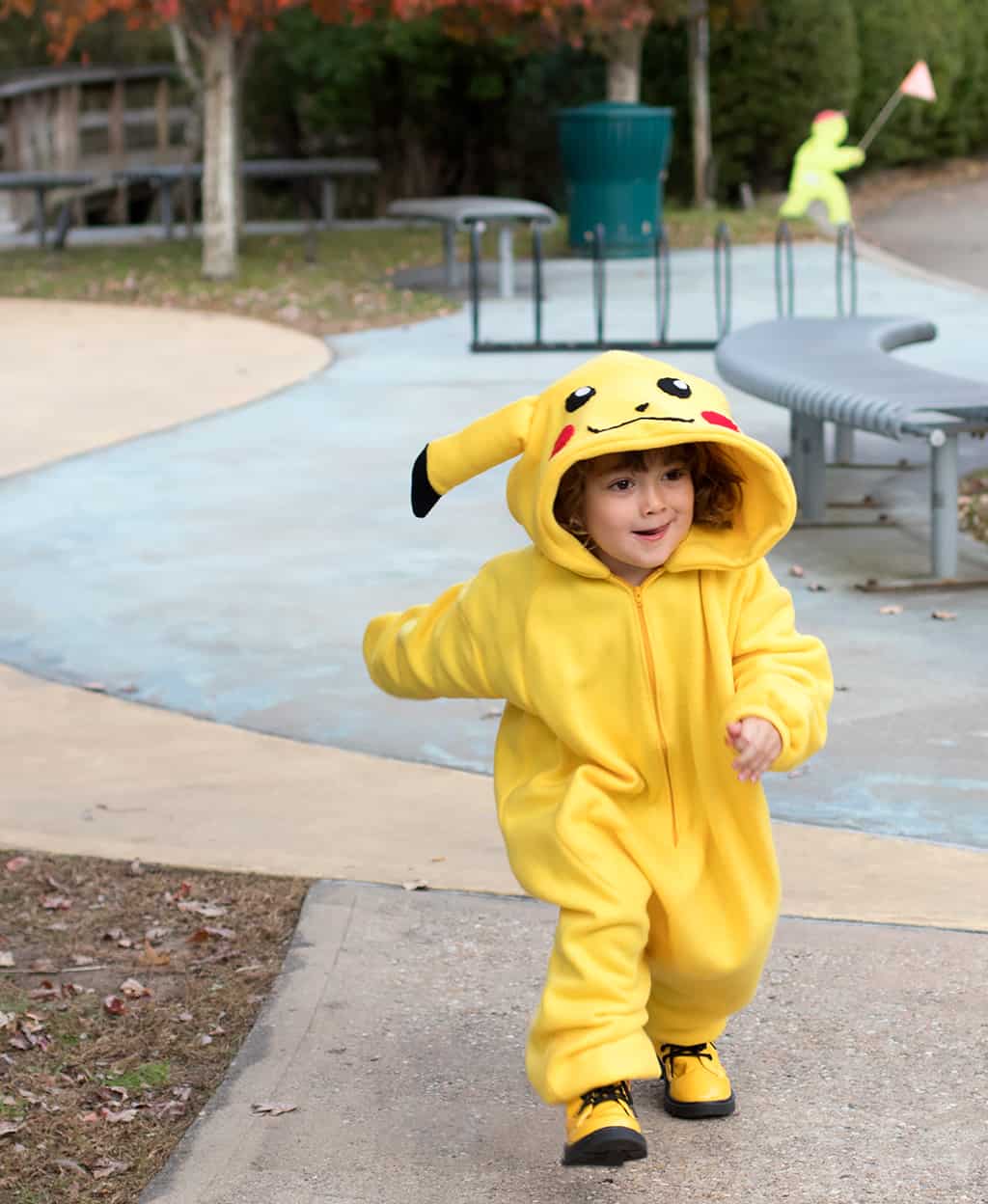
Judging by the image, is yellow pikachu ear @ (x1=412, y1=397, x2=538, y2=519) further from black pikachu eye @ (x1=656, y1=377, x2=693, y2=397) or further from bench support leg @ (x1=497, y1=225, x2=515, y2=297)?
bench support leg @ (x1=497, y1=225, x2=515, y2=297)

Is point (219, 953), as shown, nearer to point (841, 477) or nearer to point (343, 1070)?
point (343, 1070)

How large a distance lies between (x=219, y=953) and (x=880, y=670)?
2.72m

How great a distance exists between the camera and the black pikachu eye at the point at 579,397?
3139 mm

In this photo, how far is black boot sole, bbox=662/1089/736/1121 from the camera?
339cm

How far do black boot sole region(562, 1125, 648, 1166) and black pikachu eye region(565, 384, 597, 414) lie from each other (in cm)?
107

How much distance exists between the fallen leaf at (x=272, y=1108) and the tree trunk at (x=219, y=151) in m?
15.0

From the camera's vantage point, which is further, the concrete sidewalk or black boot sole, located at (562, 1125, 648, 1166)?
the concrete sidewalk

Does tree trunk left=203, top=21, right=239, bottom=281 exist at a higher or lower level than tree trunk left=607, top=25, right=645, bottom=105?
lower

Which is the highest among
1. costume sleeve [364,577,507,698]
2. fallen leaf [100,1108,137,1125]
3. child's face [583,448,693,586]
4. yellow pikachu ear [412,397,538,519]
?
yellow pikachu ear [412,397,538,519]

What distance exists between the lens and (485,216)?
16.4 metres

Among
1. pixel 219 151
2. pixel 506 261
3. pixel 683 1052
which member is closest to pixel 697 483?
pixel 683 1052

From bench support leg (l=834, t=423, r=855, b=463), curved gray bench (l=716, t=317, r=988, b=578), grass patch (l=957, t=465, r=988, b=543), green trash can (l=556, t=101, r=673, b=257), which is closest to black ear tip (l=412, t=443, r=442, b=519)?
curved gray bench (l=716, t=317, r=988, b=578)

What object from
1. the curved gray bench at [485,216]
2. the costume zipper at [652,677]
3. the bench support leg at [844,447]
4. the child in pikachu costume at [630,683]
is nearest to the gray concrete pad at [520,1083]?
the child in pikachu costume at [630,683]

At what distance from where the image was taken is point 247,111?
2767 cm
